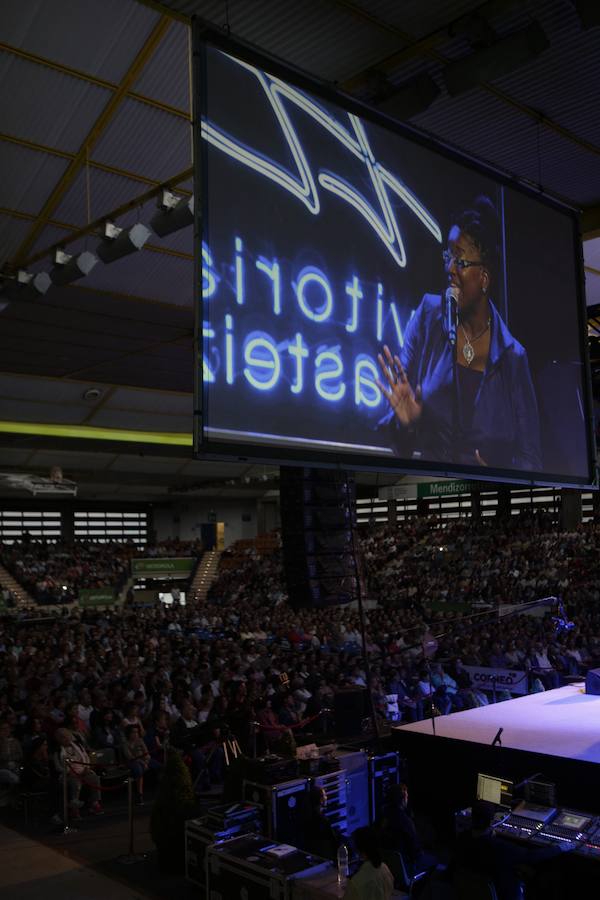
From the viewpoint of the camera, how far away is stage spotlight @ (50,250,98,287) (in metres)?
9.22

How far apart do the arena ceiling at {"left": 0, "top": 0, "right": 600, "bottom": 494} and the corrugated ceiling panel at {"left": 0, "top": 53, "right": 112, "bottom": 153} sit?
2 cm

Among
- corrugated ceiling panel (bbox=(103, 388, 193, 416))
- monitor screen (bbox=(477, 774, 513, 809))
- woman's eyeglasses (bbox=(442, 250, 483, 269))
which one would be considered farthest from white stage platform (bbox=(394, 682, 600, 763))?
corrugated ceiling panel (bbox=(103, 388, 193, 416))

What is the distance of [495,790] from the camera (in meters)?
6.60

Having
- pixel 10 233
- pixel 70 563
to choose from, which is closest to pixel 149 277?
pixel 10 233

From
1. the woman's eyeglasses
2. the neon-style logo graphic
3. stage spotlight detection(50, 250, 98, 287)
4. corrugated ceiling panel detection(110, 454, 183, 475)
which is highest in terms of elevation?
stage spotlight detection(50, 250, 98, 287)

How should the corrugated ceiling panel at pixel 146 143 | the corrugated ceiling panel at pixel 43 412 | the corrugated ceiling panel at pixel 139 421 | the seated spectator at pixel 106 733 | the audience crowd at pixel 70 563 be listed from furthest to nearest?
the audience crowd at pixel 70 563
the corrugated ceiling panel at pixel 139 421
the corrugated ceiling panel at pixel 43 412
the seated spectator at pixel 106 733
the corrugated ceiling panel at pixel 146 143

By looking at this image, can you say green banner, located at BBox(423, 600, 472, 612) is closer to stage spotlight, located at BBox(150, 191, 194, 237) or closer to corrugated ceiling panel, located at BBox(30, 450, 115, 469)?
corrugated ceiling panel, located at BBox(30, 450, 115, 469)

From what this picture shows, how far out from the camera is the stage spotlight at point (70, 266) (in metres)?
9.22

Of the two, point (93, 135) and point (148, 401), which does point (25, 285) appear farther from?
point (148, 401)

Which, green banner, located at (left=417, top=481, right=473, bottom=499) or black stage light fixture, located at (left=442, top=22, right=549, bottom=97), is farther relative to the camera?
green banner, located at (left=417, top=481, right=473, bottom=499)

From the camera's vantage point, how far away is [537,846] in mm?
5492

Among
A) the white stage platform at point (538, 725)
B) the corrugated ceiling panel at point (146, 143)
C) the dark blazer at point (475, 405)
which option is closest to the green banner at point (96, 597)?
the white stage platform at point (538, 725)

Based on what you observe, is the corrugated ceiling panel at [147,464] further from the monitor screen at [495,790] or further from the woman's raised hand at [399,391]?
the woman's raised hand at [399,391]

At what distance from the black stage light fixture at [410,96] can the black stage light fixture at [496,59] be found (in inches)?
8.0
